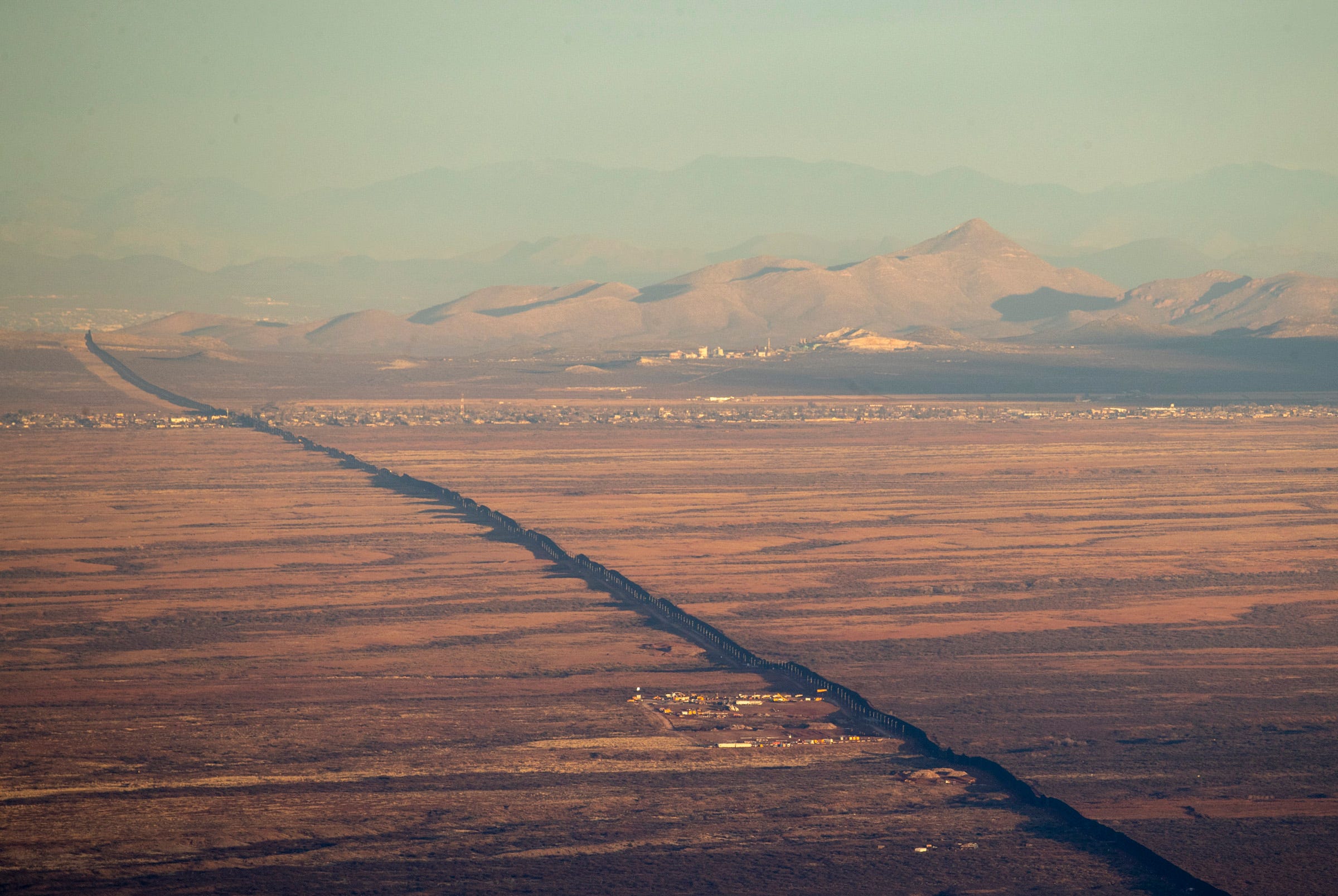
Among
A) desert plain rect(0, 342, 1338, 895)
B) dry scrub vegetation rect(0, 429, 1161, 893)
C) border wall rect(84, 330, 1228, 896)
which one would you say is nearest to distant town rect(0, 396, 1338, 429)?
border wall rect(84, 330, 1228, 896)

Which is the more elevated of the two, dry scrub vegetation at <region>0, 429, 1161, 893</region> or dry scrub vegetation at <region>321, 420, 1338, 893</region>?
dry scrub vegetation at <region>321, 420, 1338, 893</region>

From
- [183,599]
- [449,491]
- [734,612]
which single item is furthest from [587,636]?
[449,491]

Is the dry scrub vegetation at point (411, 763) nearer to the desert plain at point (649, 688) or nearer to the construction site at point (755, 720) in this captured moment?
the desert plain at point (649, 688)

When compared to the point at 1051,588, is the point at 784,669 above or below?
below

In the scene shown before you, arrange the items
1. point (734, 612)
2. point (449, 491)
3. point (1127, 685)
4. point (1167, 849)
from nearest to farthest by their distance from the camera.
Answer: point (1167, 849) → point (1127, 685) → point (734, 612) → point (449, 491)

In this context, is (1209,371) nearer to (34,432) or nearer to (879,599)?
(34,432)

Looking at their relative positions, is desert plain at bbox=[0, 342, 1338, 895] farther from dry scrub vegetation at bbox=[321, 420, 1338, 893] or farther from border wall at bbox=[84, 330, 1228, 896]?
border wall at bbox=[84, 330, 1228, 896]

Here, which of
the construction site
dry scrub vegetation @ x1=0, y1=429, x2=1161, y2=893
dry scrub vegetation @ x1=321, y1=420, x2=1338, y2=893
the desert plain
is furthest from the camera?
the construction site

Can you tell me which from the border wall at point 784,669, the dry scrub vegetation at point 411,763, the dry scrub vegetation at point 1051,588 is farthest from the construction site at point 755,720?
the dry scrub vegetation at point 1051,588

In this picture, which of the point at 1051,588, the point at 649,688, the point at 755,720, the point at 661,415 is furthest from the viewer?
the point at 661,415

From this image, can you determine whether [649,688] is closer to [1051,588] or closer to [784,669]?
[784,669]

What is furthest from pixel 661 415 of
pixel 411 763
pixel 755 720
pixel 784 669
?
pixel 411 763
